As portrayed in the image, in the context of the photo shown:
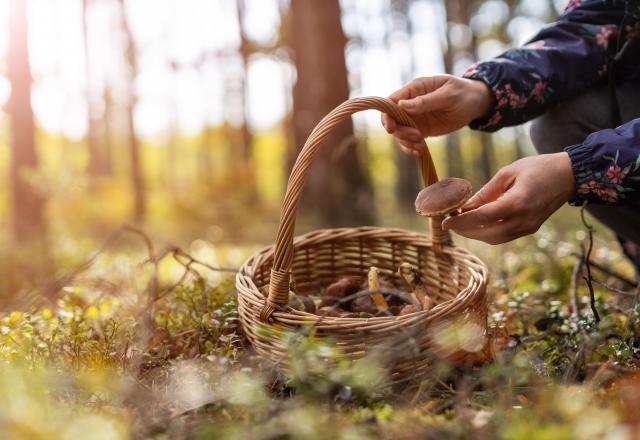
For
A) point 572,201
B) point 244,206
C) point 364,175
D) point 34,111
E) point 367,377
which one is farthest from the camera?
point 244,206

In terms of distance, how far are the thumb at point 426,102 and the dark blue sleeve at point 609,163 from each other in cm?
52

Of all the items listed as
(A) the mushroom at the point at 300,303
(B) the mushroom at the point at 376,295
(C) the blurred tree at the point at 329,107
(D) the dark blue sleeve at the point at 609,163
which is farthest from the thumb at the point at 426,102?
(C) the blurred tree at the point at 329,107

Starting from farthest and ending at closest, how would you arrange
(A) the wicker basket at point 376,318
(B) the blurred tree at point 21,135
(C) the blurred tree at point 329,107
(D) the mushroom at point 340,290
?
(B) the blurred tree at point 21,135, (C) the blurred tree at point 329,107, (D) the mushroom at point 340,290, (A) the wicker basket at point 376,318

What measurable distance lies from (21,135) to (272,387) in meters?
6.80

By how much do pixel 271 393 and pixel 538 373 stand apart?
2.66 feet

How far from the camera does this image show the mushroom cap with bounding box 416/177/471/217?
1508 mm

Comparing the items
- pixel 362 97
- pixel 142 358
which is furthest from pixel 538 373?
Result: pixel 142 358

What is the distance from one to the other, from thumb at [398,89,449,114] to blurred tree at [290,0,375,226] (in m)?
3.46

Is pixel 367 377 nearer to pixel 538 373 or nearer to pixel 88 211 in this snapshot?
pixel 538 373

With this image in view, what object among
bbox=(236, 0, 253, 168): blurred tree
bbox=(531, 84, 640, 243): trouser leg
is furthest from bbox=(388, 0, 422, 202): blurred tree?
bbox=(531, 84, 640, 243): trouser leg

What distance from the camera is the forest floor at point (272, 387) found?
103 cm

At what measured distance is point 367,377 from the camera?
1.14 metres

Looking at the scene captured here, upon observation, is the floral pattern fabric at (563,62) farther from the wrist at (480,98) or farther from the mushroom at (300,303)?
the mushroom at (300,303)

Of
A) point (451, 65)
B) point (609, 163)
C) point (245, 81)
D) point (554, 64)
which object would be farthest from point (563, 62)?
point (245, 81)
